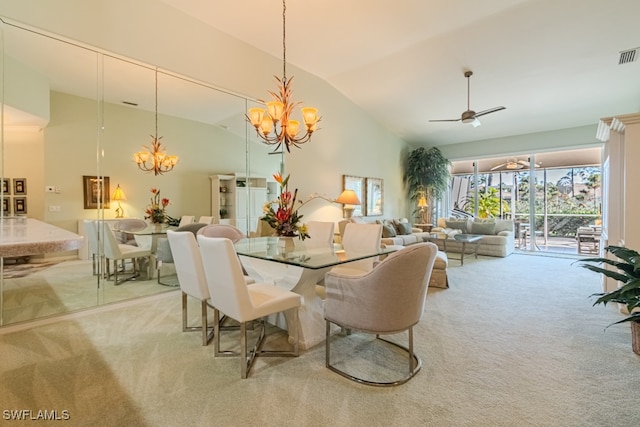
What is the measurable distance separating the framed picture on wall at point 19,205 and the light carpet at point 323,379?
118 cm

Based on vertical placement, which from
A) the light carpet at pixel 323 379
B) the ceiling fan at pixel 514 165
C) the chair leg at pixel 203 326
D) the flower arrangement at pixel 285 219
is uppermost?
the ceiling fan at pixel 514 165

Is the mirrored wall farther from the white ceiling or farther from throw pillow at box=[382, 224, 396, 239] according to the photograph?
throw pillow at box=[382, 224, 396, 239]

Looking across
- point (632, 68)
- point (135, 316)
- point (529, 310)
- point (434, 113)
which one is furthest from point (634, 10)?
point (135, 316)

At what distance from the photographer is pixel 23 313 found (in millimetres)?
2891

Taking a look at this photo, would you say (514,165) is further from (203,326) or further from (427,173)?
(203,326)

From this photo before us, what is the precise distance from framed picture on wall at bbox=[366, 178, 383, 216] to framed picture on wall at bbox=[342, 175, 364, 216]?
26 centimetres

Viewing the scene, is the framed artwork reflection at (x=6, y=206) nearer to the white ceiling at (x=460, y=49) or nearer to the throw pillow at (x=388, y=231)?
the white ceiling at (x=460, y=49)

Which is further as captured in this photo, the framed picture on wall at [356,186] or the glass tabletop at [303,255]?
the framed picture on wall at [356,186]

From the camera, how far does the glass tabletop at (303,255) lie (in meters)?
2.22

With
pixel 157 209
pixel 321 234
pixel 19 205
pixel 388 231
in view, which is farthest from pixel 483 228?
pixel 19 205

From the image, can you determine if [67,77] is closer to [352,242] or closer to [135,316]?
[135,316]

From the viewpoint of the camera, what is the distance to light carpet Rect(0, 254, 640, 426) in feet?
5.48

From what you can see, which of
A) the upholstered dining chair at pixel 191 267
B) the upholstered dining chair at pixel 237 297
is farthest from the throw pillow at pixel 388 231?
the upholstered dining chair at pixel 191 267

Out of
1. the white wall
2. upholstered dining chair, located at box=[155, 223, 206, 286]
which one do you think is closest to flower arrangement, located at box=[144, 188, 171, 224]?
upholstered dining chair, located at box=[155, 223, 206, 286]
